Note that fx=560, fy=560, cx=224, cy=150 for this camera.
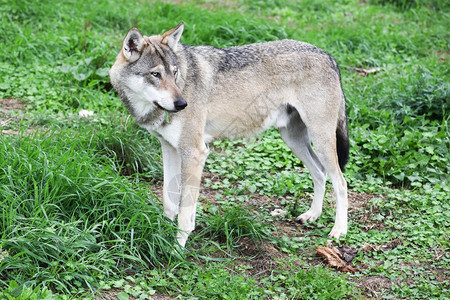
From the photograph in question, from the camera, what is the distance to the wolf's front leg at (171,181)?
494 centimetres

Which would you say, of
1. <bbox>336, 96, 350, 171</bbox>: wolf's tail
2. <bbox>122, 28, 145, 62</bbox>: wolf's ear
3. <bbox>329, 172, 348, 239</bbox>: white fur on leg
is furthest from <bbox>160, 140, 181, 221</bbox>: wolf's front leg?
<bbox>336, 96, 350, 171</bbox>: wolf's tail

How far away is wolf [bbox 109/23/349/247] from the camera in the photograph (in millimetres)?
4520

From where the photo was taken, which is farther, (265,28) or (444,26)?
(444,26)

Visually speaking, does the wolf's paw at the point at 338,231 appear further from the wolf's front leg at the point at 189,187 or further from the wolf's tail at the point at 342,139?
the wolf's front leg at the point at 189,187

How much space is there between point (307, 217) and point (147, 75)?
2.18 meters

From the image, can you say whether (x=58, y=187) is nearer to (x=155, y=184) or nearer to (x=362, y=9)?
(x=155, y=184)

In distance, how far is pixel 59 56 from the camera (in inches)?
305

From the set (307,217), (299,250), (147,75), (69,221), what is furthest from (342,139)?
(69,221)

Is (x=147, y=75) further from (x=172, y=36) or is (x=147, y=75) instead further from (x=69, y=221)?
(x=69, y=221)

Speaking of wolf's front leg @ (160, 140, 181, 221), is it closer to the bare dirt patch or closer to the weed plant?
the weed plant

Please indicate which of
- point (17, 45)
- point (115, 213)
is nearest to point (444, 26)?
point (17, 45)

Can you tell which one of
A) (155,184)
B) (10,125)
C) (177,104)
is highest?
(177,104)

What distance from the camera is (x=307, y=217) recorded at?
552 centimetres

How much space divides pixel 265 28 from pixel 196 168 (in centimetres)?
455
